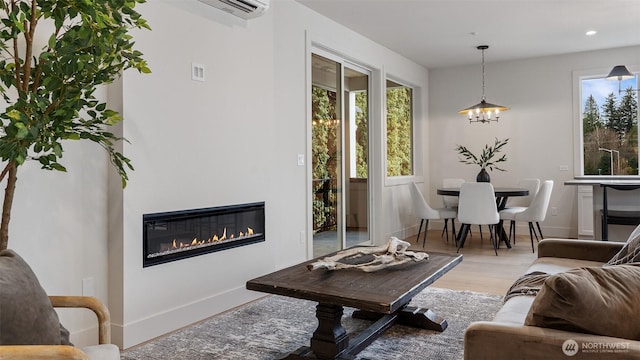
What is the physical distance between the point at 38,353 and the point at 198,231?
1.95 metres

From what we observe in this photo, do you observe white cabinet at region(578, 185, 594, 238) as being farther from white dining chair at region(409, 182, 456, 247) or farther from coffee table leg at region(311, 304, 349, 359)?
coffee table leg at region(311, 304, 349, 359)

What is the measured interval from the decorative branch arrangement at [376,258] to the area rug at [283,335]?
1.53 feet

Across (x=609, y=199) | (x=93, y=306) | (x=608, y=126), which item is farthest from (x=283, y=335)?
(x=608, y=126)

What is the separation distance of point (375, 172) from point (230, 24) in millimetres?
3104

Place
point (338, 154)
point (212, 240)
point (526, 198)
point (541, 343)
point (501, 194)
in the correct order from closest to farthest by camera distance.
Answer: point (541, 343), point (212, 240), point (338, 154), point (501, 194), point (526, 198)

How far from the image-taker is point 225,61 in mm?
3387

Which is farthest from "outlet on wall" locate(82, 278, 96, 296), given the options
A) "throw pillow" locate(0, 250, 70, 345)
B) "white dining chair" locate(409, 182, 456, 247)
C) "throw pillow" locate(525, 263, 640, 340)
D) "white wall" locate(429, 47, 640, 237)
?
"white wall" locate(429, 47, 640, 237)

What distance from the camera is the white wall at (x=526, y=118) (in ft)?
22.0

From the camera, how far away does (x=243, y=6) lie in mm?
3289

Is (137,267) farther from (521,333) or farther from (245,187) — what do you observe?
(521,333)

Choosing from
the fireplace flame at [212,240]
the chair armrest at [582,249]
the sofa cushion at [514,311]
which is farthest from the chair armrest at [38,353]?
the chair armrest at [582,249]

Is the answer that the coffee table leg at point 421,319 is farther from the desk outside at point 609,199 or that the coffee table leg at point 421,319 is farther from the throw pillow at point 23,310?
the desk outside at point 609,199

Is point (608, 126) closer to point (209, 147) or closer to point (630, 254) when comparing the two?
point (630, 254)

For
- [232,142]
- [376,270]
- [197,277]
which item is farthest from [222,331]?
[232,142]
